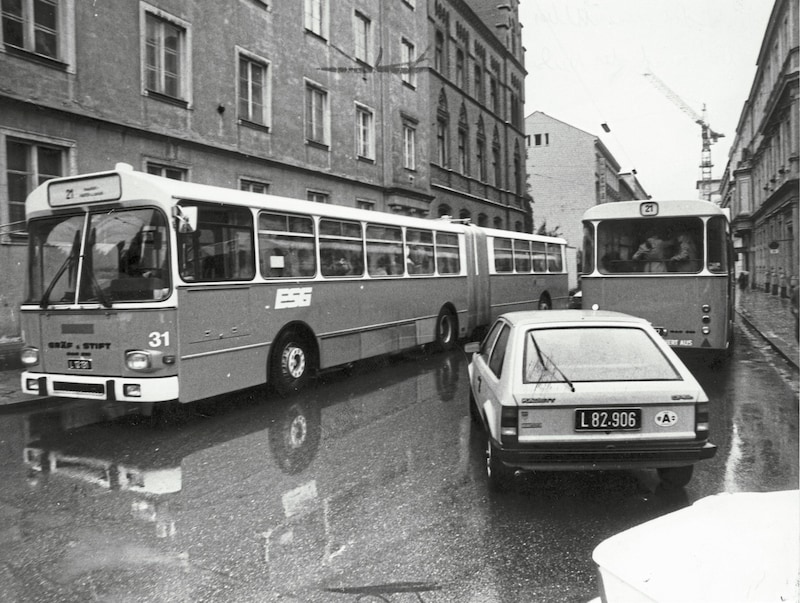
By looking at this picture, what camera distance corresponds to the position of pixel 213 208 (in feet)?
26.8

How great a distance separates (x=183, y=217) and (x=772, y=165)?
16.3m

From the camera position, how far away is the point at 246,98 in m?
18.2

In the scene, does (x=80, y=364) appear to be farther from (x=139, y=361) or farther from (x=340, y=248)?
(x=340, y=248)

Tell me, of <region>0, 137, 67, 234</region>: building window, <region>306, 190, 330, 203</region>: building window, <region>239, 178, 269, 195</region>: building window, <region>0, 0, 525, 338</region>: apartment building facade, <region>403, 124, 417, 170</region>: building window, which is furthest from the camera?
<region>403, 124, 417, 170</region>: building window

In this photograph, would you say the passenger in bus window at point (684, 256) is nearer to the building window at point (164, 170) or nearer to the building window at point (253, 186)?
the building window at point (164, 170)

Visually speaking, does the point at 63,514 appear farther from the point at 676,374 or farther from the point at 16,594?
the point at 676,374

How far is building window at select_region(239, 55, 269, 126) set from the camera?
59.4 ft

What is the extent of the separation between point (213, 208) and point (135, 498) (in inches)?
158

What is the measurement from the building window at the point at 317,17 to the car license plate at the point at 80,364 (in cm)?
1582

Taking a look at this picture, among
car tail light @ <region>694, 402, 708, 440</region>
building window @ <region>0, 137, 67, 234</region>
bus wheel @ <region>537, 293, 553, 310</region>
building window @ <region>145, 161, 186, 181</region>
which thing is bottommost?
car tail light @ <region>694, 402, 708, 440</region>

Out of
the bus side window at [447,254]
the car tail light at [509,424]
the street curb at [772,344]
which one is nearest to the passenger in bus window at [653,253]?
the street curb at [772,344]

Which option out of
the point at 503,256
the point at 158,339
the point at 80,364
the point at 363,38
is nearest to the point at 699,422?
the point at 158,339

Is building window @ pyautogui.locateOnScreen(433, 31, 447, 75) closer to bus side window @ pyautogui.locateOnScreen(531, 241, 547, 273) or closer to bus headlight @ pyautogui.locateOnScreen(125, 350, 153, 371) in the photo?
bus side window @ pyautogui.locateOnScreen(531, 241, 547, 273)

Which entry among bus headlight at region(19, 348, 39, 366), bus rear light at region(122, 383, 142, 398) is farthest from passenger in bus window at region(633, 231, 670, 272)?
bus headlight at region(19, 348, 39, 366)
